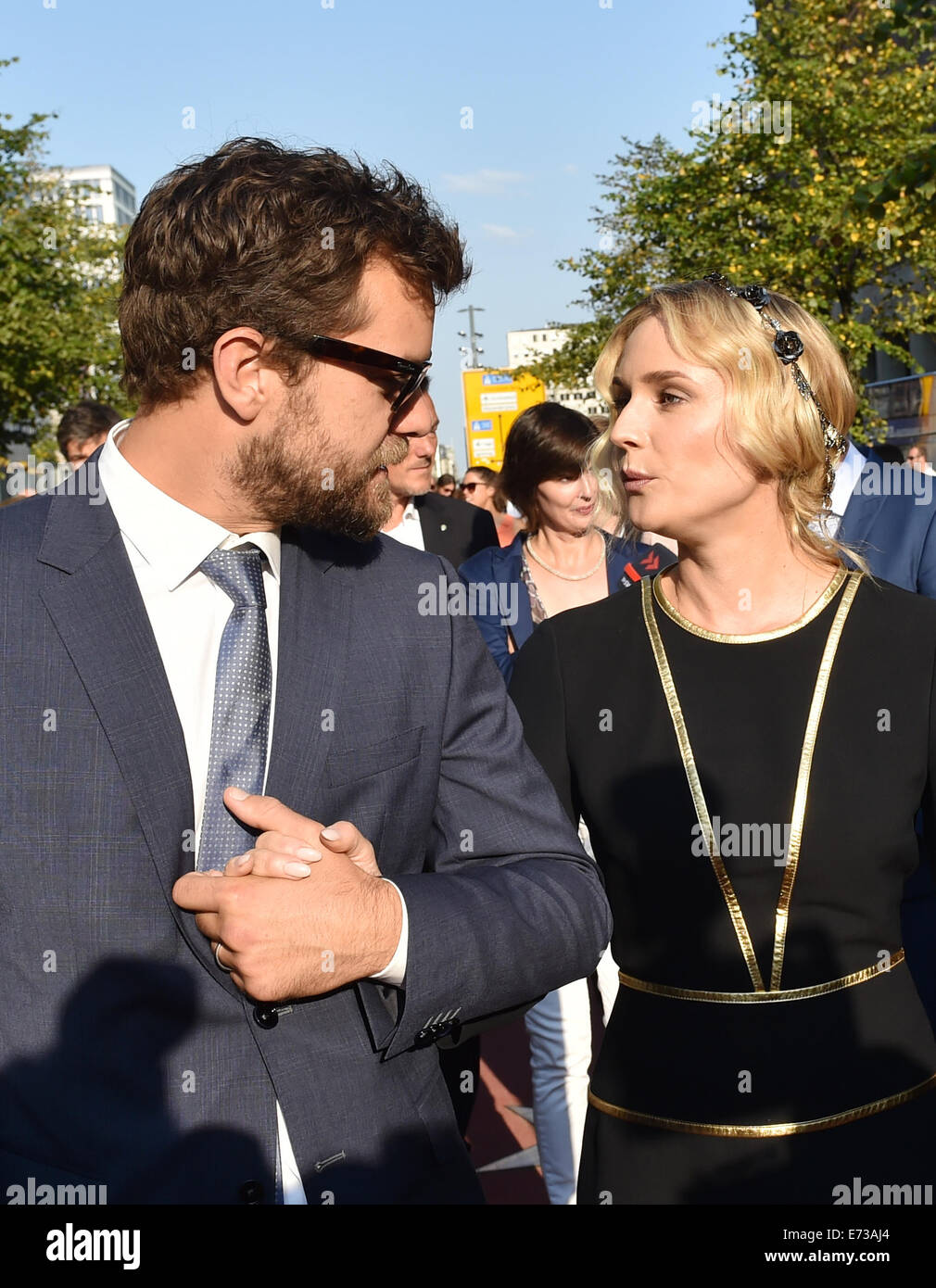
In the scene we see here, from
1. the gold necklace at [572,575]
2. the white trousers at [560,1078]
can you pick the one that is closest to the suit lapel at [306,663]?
the white trousers at [560,1078]

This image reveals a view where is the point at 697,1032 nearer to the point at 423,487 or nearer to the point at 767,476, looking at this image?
the point at 767,476

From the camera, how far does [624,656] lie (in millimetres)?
2746

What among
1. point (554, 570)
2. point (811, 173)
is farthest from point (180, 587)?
point (811, 173)

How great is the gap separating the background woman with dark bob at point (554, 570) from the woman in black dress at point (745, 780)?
1.97 m

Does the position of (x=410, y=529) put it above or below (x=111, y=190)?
below

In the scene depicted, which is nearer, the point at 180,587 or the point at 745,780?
the point at 180,587

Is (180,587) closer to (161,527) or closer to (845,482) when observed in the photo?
(161,527)

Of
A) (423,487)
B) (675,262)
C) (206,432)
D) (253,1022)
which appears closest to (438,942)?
(253,1022)

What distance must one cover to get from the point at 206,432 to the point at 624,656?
1.09 meters

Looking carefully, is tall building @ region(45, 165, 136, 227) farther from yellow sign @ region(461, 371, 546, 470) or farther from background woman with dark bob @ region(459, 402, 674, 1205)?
background woman with dark bob @ region(459, 402, 674, 1205)

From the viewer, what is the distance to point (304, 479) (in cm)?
202

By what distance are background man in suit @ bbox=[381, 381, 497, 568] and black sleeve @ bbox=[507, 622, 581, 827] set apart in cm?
339

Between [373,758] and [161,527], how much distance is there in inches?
19.0
